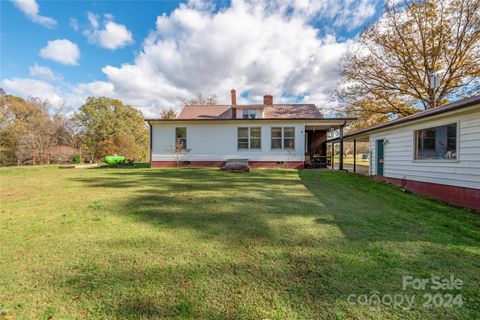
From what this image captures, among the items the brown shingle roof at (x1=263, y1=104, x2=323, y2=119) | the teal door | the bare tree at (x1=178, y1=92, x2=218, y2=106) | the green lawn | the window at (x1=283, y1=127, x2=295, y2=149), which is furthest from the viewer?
the bare tree at (x1=178, y1=92, x2=218, y2=106)

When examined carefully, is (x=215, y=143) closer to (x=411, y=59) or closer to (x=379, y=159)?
(x=379, y=159)

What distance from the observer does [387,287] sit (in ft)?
7.32

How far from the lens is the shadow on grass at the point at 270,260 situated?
195cm

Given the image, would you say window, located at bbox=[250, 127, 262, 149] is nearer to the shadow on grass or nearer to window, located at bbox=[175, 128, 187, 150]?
window, located at bbox=[175, 128, 187, 150]

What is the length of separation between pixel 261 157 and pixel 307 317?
12.9m

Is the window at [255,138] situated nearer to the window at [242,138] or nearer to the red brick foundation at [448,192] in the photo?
the window at [242,138]

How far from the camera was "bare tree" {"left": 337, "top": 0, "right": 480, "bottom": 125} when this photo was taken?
1452 cm

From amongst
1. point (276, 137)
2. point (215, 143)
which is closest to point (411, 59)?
point (276, 137)

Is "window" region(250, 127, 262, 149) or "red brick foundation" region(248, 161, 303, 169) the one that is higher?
"window" region(250, 127, 262, 149)

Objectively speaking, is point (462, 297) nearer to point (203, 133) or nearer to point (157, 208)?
point (157, 208)

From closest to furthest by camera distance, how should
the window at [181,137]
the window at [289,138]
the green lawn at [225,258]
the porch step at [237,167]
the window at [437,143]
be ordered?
the green lawn at [225,258] → the window at [437,143] → the porch step at [237,167] → the window at [289,138] → the window at [181,137]

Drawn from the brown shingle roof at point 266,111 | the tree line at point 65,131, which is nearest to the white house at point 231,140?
the brown shingle roof at point 266,111

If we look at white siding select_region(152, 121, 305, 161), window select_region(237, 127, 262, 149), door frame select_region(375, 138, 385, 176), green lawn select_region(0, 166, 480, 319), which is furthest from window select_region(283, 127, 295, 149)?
green lawn select_region(0, 166, 480, 319)

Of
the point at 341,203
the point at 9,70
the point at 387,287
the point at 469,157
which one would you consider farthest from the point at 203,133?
the point at 9,70
